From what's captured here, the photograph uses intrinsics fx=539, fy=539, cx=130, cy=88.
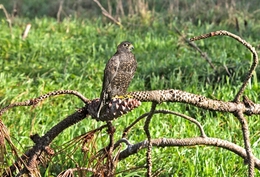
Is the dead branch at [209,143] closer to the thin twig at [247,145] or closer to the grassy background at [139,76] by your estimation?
the grassy background at [139,76]

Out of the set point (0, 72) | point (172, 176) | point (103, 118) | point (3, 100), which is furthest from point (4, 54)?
point (103, 118)

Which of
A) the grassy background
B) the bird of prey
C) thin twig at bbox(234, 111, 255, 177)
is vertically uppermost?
the grassy background

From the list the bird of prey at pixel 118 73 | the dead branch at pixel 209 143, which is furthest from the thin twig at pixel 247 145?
the bird of prey at pixel 118 73

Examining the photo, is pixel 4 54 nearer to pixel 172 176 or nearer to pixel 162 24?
pixel 162 24

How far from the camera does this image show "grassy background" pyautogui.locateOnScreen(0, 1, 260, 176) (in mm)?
3355

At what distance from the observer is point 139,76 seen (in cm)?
560

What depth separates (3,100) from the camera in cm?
478

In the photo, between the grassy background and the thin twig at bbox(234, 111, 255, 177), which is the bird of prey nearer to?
the grassy background

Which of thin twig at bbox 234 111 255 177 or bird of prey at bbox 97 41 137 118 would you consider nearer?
thin twig at bbox 234 111 255 177

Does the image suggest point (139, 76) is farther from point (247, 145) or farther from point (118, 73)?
point (247, 145)

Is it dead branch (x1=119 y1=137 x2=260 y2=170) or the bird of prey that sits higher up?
the bird of prey

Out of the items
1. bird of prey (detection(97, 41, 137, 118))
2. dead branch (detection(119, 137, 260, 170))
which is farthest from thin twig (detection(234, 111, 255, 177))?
bird of prey (detection(97, 41, 137, 118))

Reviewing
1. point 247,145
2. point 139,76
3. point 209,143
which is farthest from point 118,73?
point 139,76

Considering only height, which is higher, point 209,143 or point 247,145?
point 209,143
